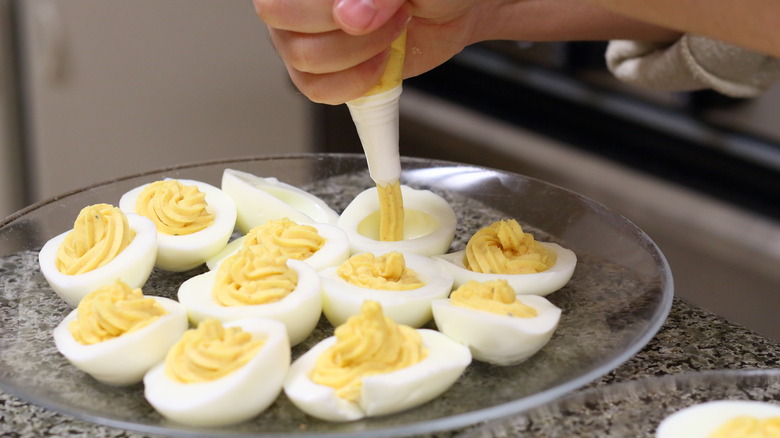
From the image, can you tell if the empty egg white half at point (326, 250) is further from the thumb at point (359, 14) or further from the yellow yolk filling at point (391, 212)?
the thumb at point (359, 14)

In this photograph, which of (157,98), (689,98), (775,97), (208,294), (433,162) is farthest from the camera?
(157,98)

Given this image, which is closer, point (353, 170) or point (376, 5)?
point (376, 5)

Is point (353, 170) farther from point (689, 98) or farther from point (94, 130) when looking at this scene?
point (94, 130)

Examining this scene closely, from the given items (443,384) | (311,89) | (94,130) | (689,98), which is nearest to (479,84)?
(689,98)

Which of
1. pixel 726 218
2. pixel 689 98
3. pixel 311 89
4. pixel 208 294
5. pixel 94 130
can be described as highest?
pixel 311 89

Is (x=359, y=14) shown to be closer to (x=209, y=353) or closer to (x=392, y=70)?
(x=392, y=70)

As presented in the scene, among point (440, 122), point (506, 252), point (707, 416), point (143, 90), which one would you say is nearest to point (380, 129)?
point (506, 252)

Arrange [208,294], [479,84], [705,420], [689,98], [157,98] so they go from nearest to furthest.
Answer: [705,420] < [208,294] < [689,98] < [479,84] < [157,98]
